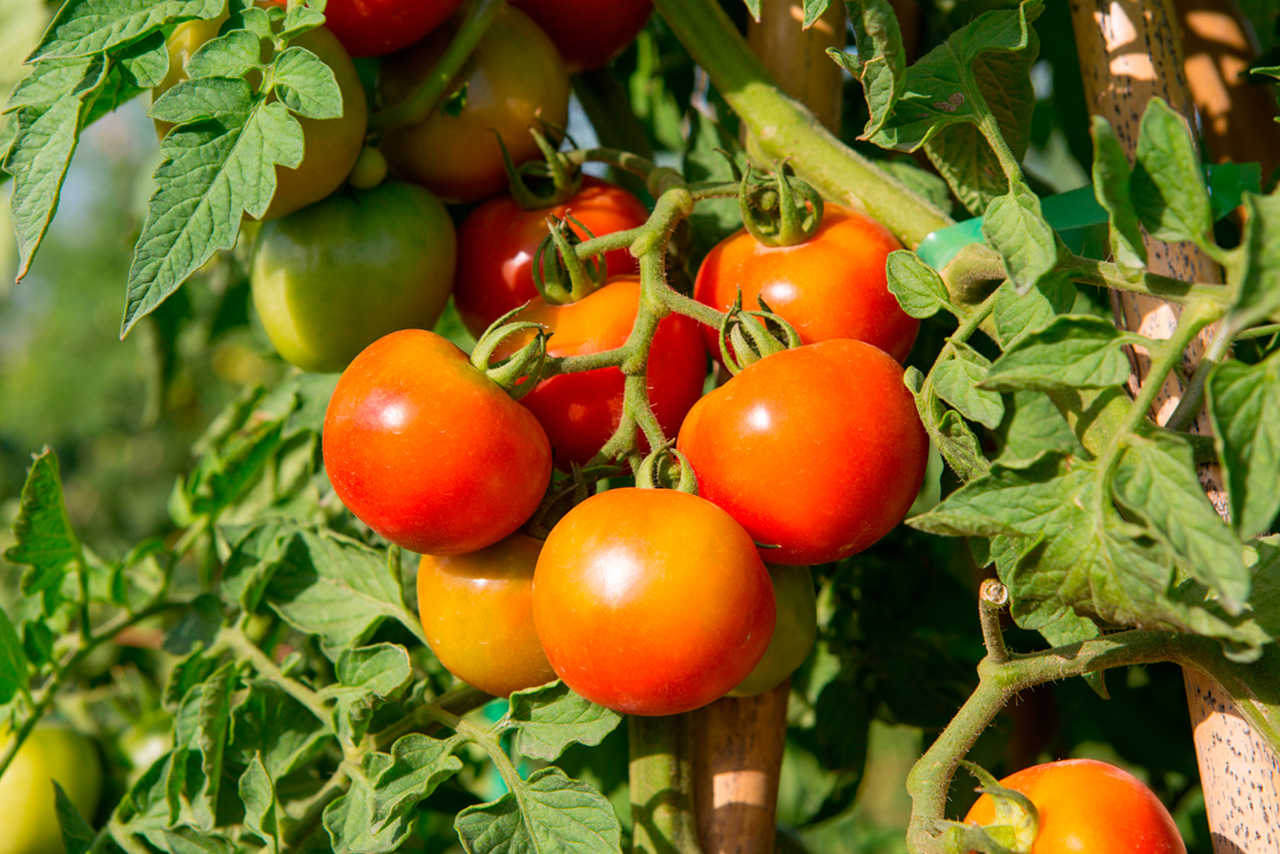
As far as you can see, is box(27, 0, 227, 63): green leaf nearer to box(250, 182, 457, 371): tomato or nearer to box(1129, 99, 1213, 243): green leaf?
box(250, 182, 457, 371): tomato

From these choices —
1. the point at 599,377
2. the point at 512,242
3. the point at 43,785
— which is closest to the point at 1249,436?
the point at 599,377

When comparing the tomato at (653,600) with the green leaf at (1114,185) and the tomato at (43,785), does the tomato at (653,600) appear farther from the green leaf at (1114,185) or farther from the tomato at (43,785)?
the tomato at (43,785)

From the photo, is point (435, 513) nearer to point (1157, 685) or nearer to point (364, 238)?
point (364, 238)

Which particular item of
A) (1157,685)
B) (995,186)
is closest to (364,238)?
(995,186)

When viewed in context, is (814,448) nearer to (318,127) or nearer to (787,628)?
(787,628)

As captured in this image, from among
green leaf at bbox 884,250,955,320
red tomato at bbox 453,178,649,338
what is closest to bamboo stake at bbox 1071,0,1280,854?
green leaf at bbox 884,250,955,320

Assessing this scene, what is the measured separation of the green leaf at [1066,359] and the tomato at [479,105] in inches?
15.0

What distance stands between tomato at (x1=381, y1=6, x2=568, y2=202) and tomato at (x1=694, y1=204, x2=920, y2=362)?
0.19m

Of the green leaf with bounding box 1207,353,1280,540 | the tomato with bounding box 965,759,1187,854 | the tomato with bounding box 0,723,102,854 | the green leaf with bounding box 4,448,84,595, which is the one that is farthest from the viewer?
the tomato with bounding box 0,723,102,854

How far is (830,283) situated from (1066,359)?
0.17 metres

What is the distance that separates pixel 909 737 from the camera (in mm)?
2666

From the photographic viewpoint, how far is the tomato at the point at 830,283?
48 centimetres

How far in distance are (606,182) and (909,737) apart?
7.86 feet

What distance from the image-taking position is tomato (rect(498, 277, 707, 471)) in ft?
1.62
